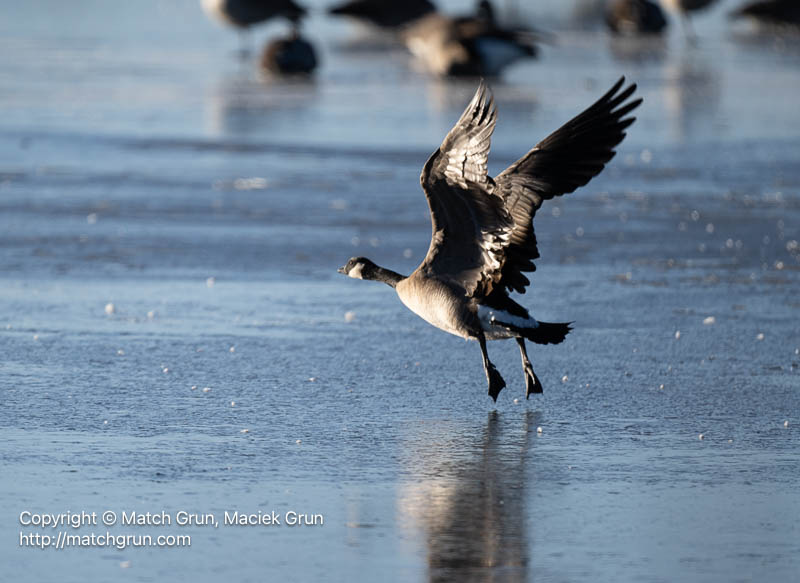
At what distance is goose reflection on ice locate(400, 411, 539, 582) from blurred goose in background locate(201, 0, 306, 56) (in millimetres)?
17896

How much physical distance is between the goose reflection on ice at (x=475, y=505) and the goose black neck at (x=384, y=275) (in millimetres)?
950

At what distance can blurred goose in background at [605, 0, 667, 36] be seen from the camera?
85.1ft

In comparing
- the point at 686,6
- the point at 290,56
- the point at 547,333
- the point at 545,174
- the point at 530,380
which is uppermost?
the point at 545,174

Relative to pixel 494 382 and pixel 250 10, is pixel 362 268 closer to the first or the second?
pixel 494 382

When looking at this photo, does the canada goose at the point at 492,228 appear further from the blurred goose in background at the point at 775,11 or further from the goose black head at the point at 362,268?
the blurred goose in background at the point at 775,11

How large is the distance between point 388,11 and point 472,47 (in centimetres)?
689

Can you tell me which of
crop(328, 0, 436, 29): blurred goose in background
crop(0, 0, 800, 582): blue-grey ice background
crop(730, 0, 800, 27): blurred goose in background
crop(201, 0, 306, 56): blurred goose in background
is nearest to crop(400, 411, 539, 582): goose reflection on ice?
crop(0, 0, 800, 582): blue-grey ice background

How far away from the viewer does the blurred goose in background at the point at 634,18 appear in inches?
1021

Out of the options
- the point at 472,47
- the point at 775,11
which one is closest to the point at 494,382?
the point at 472,47

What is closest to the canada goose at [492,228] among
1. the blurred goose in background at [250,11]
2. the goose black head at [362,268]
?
the goose black head at [362,268]

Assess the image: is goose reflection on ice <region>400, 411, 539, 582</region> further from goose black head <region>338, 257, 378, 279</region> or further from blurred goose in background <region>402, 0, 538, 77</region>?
blurred goose in background <region>402, 0, 538, 77</region>

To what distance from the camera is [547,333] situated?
223 inches

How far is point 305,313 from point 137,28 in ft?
70.0

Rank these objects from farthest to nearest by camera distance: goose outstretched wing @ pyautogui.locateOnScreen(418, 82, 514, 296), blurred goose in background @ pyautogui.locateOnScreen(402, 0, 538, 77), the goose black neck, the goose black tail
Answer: blurred goose in background @ pyautogui.locateOnScreen(402, 0, 538, 77), the goose black neck, the goose black tail, goose outstretched wing @ pyautogui.locateOnScreen(418, 82, 514, 296)
